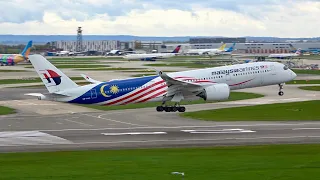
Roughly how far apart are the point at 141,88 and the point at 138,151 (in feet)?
62.7

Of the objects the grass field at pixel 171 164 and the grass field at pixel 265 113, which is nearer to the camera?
the grass field at pixel 171 164

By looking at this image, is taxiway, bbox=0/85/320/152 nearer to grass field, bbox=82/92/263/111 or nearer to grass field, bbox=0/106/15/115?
grass field, bbox=0/106/15/115

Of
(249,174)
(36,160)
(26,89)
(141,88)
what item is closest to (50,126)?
(141,88)

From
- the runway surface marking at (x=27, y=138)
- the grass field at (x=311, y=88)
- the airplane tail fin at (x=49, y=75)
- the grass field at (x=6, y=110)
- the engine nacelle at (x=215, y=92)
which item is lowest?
Answer: the grass field at (x=6, y=110)

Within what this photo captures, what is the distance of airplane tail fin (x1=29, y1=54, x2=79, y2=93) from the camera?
51.8 metres

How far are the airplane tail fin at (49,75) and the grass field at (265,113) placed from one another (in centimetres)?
1111

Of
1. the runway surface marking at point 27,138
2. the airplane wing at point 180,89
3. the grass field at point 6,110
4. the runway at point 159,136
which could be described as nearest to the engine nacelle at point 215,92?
the airplane wing at point 180,89

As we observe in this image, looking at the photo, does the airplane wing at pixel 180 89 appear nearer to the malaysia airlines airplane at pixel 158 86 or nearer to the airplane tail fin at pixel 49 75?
the malaysia airlines airplane at pixel 158 86

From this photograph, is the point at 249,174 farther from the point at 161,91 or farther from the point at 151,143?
the point at 161,91

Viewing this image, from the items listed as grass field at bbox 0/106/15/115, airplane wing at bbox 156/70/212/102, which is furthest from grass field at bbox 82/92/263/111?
airplane wing at bbox 156/70/212/102

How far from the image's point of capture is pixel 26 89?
9381 centimetres

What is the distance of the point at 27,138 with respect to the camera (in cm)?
4344

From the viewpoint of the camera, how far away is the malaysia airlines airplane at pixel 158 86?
5294cm

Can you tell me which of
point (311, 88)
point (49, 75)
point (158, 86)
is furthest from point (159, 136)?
point (311, 88)
